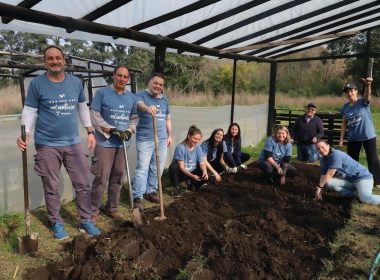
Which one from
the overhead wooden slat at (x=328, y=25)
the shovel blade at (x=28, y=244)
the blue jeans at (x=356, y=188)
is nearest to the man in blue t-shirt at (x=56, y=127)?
the shovel blade at (x=28, y=244)

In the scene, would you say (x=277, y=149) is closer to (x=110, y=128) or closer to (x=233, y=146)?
(x=233, y=146)

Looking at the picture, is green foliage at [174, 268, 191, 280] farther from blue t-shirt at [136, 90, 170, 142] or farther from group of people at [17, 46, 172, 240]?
blue t-shirt at [136, 90, 170, 142]

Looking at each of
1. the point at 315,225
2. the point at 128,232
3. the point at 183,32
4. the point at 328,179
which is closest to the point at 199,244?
the point at 128,232

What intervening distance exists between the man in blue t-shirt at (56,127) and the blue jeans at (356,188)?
3.13 metres

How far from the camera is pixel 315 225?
4.18m

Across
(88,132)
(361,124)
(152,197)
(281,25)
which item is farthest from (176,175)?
(281,25)

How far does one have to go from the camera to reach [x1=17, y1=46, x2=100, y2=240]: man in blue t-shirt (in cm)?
346

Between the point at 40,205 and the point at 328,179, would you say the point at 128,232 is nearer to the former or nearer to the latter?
the point at 40,205

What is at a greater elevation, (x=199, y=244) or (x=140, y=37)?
(x=140, y=37)

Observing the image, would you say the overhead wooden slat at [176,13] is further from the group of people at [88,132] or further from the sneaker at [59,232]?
the sneaker at [59,232]

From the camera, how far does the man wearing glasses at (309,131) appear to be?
25.2ft

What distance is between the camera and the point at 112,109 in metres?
4.11

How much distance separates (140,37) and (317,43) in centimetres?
532

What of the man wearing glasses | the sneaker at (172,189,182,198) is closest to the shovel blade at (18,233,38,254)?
the sneaker at (172,189,182,198)
